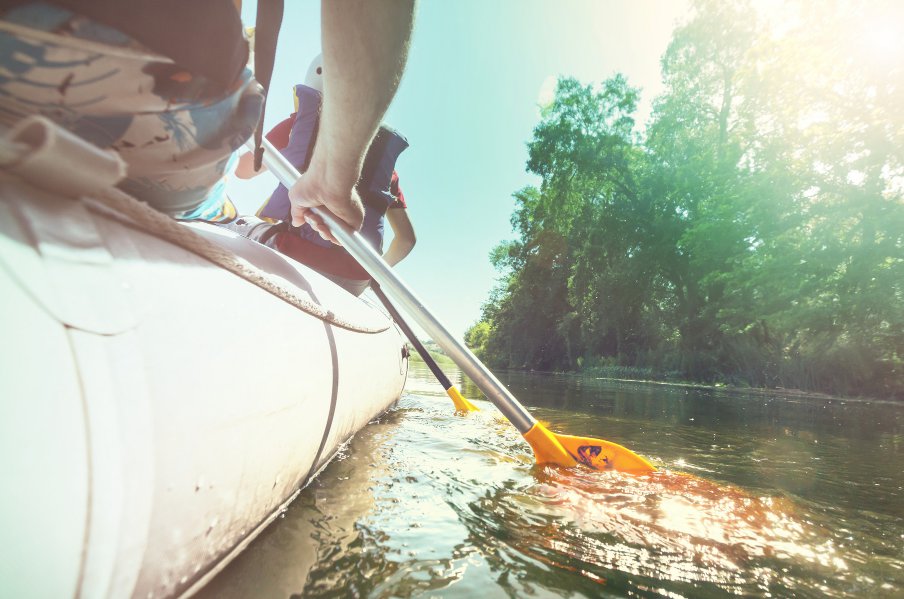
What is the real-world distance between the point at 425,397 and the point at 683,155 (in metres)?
17.2

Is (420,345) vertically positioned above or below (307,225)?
below

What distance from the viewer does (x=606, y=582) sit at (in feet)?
3.17

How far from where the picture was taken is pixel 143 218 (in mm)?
649

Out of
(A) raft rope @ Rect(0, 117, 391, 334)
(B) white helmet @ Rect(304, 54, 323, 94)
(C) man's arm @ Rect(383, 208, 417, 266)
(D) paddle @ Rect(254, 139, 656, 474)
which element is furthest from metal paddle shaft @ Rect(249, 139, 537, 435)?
(C) man's arm @ Rect(383, 208, 417, 266)

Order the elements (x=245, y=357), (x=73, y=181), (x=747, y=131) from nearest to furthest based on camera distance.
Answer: (x=73, y=181) < (x=245, y=357) < (x=747, y=131)

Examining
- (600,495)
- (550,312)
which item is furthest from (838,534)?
(550,312)

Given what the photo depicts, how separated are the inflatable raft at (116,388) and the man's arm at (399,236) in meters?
2.73

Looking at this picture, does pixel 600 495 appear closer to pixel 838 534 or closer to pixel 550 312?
pixel 838 534

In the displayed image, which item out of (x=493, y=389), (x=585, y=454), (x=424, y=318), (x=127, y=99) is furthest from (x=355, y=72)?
(x=585, y=454)

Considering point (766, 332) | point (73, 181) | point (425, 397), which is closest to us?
point (73, 181)

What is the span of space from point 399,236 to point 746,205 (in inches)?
524

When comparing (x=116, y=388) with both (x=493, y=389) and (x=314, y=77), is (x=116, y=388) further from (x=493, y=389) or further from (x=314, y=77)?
(x=314, y=77)

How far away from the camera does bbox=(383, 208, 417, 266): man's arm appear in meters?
3.59

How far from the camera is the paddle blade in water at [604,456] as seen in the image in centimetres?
194
